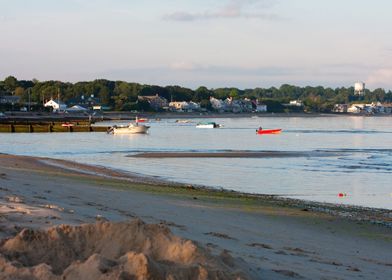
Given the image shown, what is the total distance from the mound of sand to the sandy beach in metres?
0.01

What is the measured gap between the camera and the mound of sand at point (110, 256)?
6297mm

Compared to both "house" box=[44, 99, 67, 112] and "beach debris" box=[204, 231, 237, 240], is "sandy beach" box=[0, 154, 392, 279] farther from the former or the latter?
"house" box=[44, 99, 67, 112]

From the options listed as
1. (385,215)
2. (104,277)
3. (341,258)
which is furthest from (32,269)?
(385,215)

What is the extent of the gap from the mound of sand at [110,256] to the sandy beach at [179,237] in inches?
0.4

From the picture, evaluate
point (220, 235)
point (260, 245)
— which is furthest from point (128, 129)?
point (260, 245)

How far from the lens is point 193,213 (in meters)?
14.6

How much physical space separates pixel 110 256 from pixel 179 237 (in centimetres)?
86

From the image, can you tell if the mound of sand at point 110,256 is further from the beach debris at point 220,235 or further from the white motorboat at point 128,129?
the white motorboat at point 128,129

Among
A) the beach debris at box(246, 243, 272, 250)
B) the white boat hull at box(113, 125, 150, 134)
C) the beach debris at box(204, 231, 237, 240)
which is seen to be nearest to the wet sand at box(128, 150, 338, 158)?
the beach debris at box(204, 231, 237, 240)

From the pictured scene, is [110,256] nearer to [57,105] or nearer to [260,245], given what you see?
[260,245]

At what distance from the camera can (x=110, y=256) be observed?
690 cm

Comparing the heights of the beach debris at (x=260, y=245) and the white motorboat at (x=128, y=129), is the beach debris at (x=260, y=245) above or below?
above

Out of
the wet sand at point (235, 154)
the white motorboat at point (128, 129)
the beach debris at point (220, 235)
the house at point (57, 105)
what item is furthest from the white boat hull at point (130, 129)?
the house at point (57, 105)

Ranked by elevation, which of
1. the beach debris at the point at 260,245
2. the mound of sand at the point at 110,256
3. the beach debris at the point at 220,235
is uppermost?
the mound of sand at the point at 110,256
